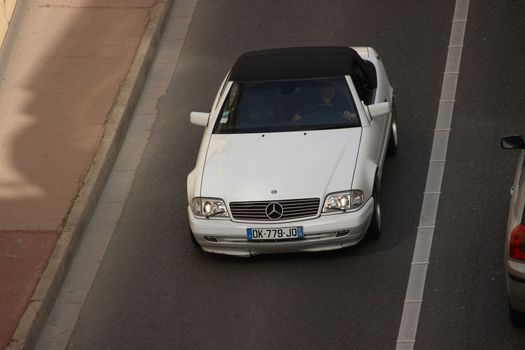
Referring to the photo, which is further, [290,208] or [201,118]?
[201,118]

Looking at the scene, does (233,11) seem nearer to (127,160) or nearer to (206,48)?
(206,48)

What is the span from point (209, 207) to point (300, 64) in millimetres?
2264

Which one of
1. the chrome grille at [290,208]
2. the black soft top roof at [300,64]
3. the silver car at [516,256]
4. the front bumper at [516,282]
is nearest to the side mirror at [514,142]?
the silver car at [516,256]

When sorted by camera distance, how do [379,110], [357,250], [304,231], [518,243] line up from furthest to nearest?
[379,110]
[357,250]
[304,231]
[518,243]

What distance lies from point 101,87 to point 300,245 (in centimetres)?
521

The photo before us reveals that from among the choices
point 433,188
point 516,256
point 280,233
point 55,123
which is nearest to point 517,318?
point 516,256

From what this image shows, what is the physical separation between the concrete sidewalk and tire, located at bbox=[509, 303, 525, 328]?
4699mm

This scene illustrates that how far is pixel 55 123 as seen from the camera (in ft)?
55.9

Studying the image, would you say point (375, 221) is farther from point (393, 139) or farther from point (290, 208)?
point (393, 139)

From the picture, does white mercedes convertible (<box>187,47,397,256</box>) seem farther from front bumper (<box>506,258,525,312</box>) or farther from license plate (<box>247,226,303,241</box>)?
front bumper (<box>506,258,525,312</box>)

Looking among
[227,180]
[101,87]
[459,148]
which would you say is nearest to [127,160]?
[101,87]

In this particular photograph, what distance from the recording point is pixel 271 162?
14.1 meters

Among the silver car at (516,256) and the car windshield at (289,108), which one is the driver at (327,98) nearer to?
the car windshield at (289,108)

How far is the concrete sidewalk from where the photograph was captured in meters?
14.2
